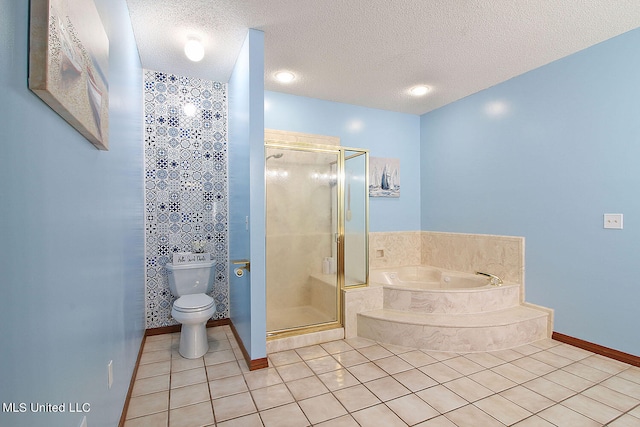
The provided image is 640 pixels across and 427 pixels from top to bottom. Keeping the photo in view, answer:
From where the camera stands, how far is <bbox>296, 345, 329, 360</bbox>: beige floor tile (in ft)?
8.45

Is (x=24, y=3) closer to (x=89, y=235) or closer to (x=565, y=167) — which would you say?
(x=89, y=235)

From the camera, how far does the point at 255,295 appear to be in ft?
7.75

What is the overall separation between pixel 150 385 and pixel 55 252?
1.75m

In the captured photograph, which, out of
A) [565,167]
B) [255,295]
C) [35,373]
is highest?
[565,167]

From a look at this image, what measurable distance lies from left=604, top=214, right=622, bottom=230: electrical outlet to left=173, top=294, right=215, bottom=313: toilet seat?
3.46 metres

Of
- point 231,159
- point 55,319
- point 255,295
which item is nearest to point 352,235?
point 255,295

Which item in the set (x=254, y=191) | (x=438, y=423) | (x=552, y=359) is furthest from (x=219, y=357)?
(x=552, y=359)

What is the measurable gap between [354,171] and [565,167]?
1988mm

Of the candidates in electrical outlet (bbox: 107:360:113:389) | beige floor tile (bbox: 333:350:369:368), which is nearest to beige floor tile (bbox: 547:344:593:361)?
beige floor tile (bbox: 333:350:369:368)

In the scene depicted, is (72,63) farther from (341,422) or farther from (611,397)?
(611,397)

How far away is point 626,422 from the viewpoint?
5.74ft

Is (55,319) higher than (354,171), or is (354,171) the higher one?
(354,171)

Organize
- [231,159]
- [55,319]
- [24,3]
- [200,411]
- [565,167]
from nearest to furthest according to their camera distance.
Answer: [24,3], [55,319], [200,411], [565,167], [231,159]

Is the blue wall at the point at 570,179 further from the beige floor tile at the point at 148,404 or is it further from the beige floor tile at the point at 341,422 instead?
the beige floor tile at the point at 148,404
